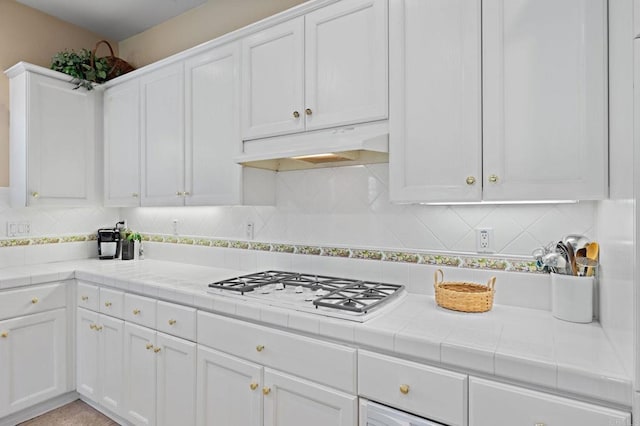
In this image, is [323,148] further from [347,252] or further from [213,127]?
[213,127]

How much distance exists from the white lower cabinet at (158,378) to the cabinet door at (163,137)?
89 cm

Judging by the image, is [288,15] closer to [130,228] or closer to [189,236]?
[189,236]

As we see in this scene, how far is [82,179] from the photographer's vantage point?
2.80 m

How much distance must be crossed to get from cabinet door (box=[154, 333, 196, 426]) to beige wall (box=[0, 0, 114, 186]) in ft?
6.16

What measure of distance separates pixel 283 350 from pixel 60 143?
241 cm

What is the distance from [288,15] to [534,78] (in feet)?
4.02

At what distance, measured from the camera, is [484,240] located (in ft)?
5.38

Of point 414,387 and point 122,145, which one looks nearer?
point 414,387

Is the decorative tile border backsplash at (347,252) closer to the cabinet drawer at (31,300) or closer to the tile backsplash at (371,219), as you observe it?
the tile backsplash at (371,219)

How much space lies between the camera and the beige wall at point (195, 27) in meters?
2.46

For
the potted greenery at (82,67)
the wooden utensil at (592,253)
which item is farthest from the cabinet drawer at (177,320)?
the potted greenery at (82,67)

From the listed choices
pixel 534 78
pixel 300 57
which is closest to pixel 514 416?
pixel 534 78

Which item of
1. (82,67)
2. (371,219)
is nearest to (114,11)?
(82,67)

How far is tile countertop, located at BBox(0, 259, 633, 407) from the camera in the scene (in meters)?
0.98
